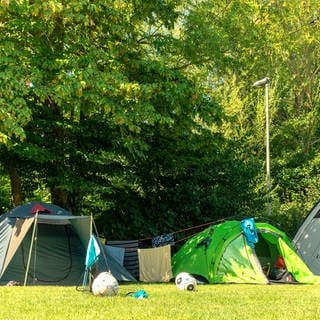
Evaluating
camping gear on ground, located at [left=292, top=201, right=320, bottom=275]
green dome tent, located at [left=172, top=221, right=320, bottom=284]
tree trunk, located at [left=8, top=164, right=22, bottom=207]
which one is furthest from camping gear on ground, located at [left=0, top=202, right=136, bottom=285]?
camping gear on ground, located at [left=292, top=201, right=320, bottom=275]

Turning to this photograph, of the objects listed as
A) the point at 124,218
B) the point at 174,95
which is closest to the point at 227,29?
the point at 174,95

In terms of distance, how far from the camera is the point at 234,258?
13641mm

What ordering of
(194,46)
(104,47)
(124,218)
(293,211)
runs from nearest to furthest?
(104,47)
(194,46)
(124,218)
(293,211)

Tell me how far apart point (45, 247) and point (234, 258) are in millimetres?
4291

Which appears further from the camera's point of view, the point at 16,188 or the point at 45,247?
the point at 16,188

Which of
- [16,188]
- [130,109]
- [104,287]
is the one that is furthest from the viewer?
[16,188]

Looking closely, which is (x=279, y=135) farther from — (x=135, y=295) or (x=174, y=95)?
(x=135, y=295)

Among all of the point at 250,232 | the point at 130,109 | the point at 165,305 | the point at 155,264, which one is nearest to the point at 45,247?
the point at 155,264

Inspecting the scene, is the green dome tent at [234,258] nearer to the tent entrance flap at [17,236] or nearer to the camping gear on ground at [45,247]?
the camping gear on ground at [45,247]

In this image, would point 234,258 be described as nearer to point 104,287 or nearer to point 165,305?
point 104,287

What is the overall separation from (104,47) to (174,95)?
223 centimetres

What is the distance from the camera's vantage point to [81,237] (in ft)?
43.1

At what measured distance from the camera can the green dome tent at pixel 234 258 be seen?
43.8 ft

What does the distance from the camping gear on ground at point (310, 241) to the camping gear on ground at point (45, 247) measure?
16.0 ft
